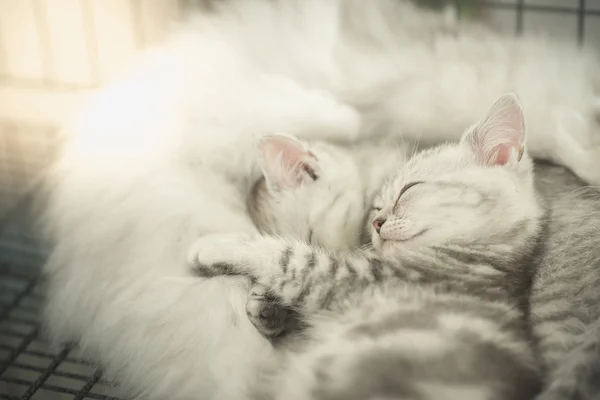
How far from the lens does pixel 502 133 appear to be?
0.64 m

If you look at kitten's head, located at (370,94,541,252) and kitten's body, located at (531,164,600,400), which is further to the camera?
kitten's head, located at (370,94,541,252)

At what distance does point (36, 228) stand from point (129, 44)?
0.25m

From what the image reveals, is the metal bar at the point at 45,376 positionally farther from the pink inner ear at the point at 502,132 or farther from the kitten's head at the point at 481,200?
the pink inner ear at the point at 502,132

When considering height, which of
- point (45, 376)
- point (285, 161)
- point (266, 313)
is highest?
point (285, 161)

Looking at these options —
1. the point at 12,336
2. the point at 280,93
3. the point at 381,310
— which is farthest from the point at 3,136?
the point at 381,310

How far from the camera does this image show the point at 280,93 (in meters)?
0.75

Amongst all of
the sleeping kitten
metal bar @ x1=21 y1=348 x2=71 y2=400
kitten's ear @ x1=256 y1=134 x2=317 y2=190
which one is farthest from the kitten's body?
metal bar @ x1=21 y1=348 x2=71 y2=400

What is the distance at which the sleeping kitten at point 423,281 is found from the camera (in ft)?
1.84

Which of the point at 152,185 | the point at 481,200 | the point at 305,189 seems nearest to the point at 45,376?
the point at 152,185

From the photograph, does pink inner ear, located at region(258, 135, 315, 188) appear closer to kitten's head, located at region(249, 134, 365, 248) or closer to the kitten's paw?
kitten's head, located at region(249, 134, 365, 248)

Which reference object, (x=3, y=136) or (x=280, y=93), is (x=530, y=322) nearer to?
(x=280, y=93)

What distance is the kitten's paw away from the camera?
0.63 meters

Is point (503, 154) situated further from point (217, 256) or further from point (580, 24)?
point (217, 256)

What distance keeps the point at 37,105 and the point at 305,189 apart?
356 millimetres
